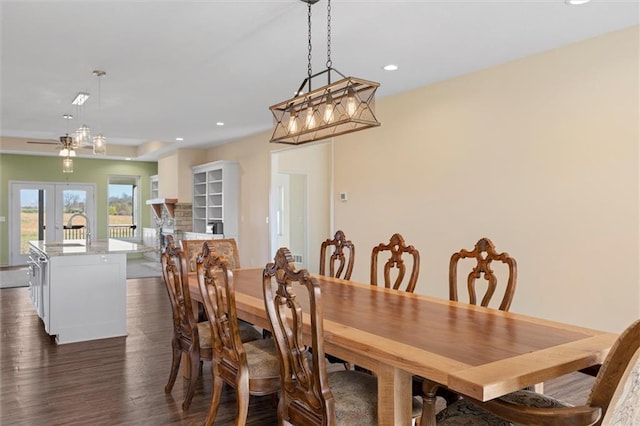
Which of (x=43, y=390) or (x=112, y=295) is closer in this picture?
(x=43, y=390)

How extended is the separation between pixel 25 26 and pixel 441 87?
3782 mm

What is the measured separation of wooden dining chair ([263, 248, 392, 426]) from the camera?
1757mm

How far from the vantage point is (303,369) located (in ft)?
6.16

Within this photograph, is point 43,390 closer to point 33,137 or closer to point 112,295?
point 112,295

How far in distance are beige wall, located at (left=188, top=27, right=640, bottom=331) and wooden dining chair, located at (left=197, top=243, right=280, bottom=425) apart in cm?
270

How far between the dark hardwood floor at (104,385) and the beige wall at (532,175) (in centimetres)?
84

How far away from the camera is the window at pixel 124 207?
40.5 ft

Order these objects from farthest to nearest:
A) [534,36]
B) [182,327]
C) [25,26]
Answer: [534,36] < [25,26] < [182,327]

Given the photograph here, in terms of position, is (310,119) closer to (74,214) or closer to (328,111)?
(328,111)

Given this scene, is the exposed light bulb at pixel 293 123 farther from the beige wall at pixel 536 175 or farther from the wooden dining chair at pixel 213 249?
the beige wall at pixel 536 175

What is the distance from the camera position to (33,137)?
9.38 meters

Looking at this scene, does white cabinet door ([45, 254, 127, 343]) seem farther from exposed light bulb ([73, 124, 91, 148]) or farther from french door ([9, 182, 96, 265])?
french door ([9, 182, 96, 265])

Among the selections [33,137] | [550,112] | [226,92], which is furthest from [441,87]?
[33,137]

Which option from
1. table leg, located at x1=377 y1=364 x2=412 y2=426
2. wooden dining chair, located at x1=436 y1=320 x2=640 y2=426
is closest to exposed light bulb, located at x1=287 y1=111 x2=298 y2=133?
table leg, located at x1=377 y1=364 x2=412 y2=426
